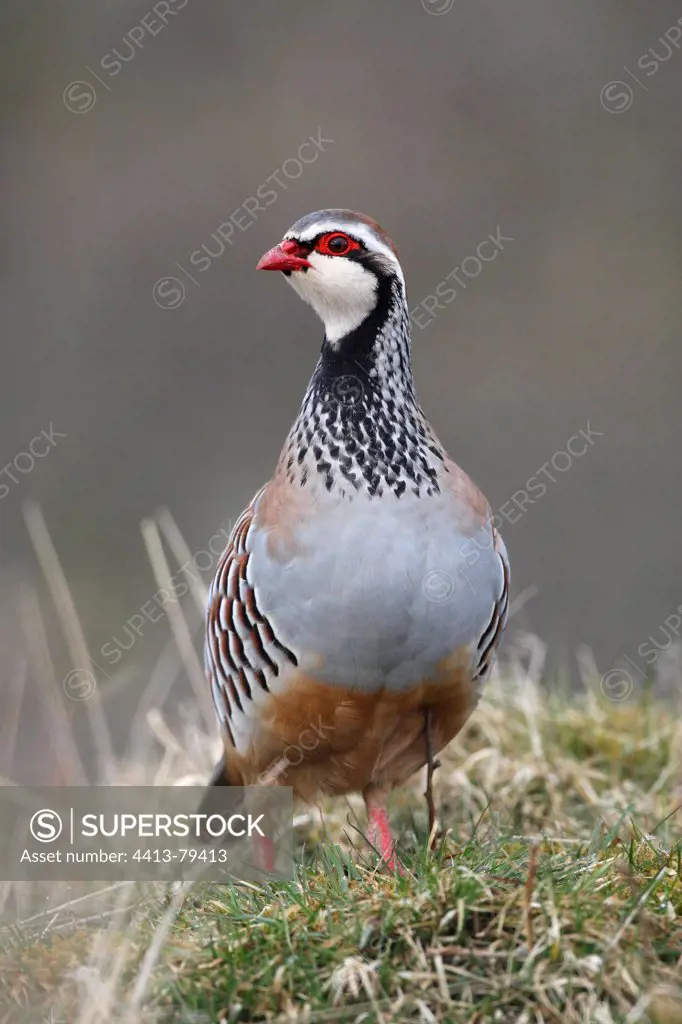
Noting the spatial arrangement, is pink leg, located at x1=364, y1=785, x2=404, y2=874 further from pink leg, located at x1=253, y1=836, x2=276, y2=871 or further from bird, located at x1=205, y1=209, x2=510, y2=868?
pink leg, located at x1=253, y1=836, x2=276, y2=871

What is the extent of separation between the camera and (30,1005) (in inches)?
95.3

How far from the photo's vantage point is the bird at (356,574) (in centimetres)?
301

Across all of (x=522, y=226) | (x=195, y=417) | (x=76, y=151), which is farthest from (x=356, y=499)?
(x=76, y=151)

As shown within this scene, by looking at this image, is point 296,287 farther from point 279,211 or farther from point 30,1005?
point 279,211

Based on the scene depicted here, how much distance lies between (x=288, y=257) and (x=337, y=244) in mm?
133

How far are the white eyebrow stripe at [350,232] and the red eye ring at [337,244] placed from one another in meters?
Result: 0.01

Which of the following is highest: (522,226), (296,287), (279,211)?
(522,226)

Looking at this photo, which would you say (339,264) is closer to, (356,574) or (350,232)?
(350,232)

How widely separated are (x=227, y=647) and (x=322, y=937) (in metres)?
1.09

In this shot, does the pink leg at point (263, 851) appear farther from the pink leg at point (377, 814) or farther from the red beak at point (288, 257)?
the red beak at point (288, 257)

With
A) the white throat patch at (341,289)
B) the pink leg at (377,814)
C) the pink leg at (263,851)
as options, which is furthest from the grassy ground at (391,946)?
the white throat patch at (341,289)

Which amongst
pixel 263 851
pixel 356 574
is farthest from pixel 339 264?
pixel 263 851

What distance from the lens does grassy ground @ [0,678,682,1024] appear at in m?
2.22

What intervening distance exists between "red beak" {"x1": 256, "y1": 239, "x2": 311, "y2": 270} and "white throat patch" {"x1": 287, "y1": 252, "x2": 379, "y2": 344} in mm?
21
